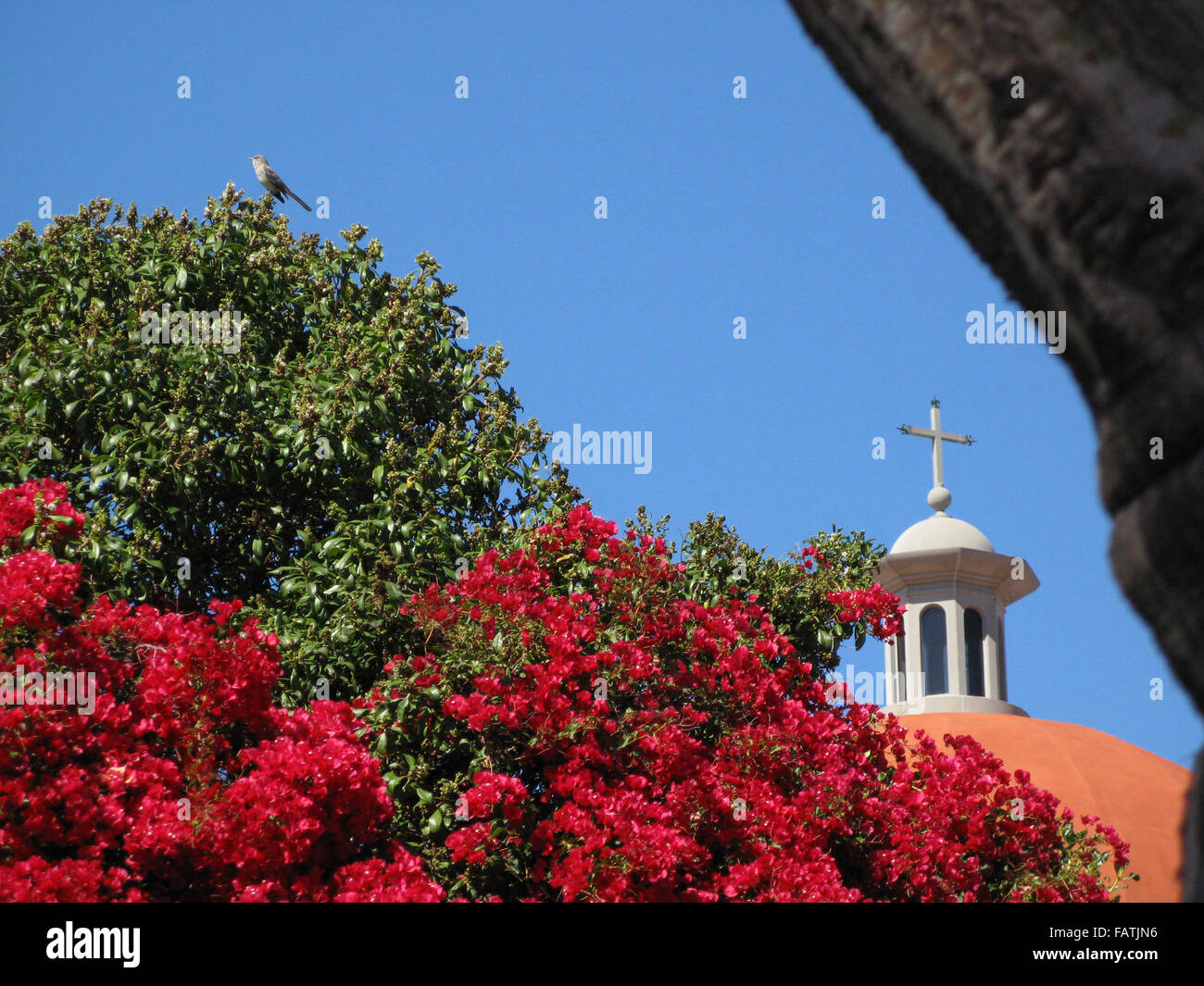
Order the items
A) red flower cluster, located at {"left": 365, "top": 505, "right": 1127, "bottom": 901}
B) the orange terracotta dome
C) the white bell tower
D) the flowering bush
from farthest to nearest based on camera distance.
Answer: the white bell tower
the orange terracotta dome
red flower cluster, located at {"left": 365, "top": 505, "right": 1127, "bottom": 901}
the flowering bush

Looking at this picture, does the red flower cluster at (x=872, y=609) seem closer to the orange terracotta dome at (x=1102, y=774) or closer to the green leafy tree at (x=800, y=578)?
the green leafy tree at (x=800, y=578)

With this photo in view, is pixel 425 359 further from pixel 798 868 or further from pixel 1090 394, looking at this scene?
pixel 1090 394

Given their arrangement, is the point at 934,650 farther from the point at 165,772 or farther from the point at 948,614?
the point at 165,772

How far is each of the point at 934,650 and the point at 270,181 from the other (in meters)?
13.0

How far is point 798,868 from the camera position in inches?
337

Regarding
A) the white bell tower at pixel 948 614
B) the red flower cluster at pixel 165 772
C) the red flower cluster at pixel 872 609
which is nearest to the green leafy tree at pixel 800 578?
the red flower cluster at pixel 872 609

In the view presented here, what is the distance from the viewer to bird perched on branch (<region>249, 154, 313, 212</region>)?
542 inches

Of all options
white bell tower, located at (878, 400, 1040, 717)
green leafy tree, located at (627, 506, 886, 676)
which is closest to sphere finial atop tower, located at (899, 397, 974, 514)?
white bell tower, located at (878, 400, 1040, 717)

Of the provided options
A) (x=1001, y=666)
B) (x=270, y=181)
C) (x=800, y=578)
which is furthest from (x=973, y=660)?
(x=270, y=181)

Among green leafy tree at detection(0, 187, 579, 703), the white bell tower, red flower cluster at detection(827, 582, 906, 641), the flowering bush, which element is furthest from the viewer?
the white bell tower

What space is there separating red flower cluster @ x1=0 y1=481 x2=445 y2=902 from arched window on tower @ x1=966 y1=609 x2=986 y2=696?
14653 mm

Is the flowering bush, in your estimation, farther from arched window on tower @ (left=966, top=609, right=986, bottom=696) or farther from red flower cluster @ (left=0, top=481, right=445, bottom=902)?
arched window on tower @ (left=966, top=609, right=986, bottom=696)

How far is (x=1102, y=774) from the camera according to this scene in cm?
1730

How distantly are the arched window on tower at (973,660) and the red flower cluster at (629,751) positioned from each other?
10.6 meters
